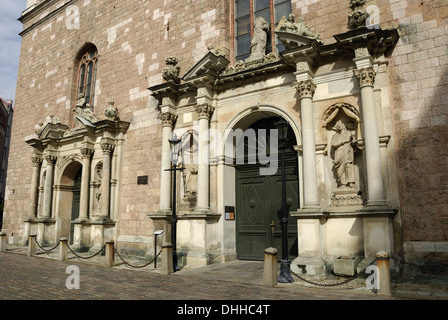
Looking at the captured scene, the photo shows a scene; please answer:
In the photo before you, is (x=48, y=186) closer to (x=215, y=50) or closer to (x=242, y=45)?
(x=215, y=50)

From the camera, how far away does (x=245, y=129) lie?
1170cm

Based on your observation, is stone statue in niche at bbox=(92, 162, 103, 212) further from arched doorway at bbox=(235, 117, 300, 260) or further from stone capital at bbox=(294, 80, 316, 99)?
stone capital at bbox=(294, 80, 316, 99)

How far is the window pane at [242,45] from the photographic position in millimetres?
12000

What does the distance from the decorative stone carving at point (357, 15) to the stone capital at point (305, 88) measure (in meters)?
1.70

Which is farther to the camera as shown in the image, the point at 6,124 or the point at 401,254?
the point at 6,124

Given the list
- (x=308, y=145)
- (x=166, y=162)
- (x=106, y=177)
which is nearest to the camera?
(x=308, y=145)

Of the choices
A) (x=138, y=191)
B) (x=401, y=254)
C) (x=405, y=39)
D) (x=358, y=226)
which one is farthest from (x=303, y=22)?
(x=138, y=191)

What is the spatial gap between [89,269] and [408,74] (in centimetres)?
965

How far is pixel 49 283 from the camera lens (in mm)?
7668

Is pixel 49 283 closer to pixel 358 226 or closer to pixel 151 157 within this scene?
pixel 151 157

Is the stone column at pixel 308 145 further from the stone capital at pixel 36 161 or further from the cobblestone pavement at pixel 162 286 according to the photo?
the stone capital at pixel 36 161

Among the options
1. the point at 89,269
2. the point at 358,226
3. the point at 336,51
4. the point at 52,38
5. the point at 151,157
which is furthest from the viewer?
the point at 52,38

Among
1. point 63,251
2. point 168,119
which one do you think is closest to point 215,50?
point 168,119

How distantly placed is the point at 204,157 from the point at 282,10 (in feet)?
17.4
